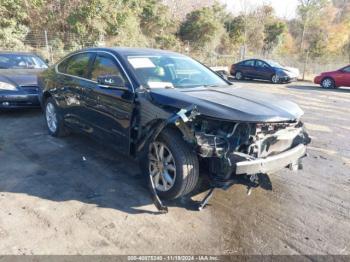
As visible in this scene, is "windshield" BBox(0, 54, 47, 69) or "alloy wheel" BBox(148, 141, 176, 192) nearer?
"alloy wheel" BBox(148, 141, 176, 192)

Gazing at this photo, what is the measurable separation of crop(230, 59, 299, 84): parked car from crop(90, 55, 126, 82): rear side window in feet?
50.3

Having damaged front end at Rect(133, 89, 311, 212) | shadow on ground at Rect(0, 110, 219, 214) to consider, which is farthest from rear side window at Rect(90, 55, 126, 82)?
shadow on ground at Rect(0, 110, 219, 214)

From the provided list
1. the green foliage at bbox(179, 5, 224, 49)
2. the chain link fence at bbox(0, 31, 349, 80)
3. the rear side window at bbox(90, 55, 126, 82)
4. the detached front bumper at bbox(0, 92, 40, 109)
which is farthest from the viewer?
the green foliage at bbox(179, 5, 224, 49)

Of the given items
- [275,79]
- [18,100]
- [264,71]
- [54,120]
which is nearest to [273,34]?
[264,71]

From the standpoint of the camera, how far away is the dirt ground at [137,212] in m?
2.97

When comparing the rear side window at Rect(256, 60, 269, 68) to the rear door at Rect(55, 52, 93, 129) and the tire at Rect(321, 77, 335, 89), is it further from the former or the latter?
the rear door at Rect(55, 52, 93, 129)

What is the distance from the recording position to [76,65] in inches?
206

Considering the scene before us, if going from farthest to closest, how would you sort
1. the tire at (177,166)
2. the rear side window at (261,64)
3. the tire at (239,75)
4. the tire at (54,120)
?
the tire at (239,75), the rear side window at (261,64), the tire at (54,120), the tire at (177,166)

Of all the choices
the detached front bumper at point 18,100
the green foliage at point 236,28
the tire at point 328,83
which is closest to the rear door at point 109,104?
the detached front bumper at point 18,100

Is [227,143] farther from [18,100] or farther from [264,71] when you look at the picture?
[264,71]

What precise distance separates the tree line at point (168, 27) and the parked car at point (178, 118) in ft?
43.0

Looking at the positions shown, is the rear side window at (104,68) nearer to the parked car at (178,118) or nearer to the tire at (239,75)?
the parked car at (178,118)

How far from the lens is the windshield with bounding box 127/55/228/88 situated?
4.11 m

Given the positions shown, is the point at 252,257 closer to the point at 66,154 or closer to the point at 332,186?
the point at 332,186
